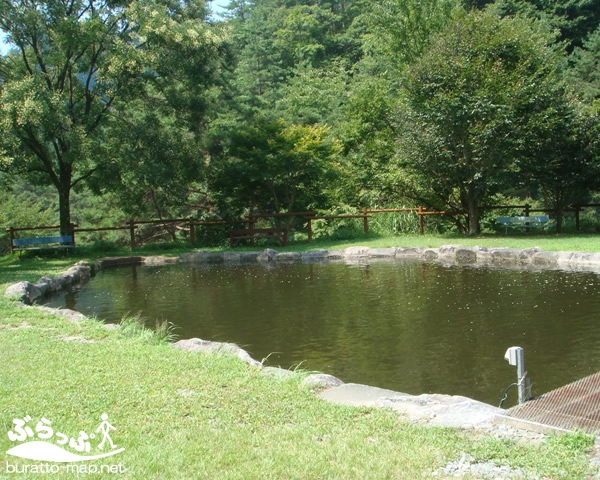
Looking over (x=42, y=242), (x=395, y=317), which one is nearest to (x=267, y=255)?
(x=42, y=242)

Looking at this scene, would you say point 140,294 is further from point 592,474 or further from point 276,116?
point 276,116

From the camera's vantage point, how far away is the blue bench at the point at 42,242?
15766 mm

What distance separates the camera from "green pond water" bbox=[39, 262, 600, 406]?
→ 17.2 feet

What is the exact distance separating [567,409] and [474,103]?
1299 centimetres

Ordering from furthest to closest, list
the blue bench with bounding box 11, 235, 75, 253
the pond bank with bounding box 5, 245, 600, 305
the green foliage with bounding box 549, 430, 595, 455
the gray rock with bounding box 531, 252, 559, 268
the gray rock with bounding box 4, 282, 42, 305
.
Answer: the blue bench with bounding box 11, 235, 75, 253 → the gray rock with bounding box 531, 252, 559, 268 → the pond bank with bounding box 5, 245, 600, 305 → the gray rock with bounding box 4, 282, 42, 305 → the green foliage with bounding box 549, 430, 595, 455

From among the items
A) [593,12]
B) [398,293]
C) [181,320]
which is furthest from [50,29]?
[593,12]

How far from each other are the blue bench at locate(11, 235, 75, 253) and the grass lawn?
1132 cm

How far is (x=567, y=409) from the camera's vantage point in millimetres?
3455

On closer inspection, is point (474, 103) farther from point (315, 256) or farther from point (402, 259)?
point (315, 256)

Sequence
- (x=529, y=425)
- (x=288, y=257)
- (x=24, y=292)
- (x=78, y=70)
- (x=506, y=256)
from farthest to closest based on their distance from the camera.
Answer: (x=78, y=70)
(x=288, y=257)
(x=506, y=256)
(x=24, y=292)
(x=529, y=425)

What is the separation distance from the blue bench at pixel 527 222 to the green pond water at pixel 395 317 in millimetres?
5673

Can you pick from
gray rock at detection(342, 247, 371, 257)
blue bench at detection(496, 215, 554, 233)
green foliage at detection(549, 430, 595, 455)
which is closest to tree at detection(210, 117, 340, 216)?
gray rock at detection(342, 247, 371, 257)

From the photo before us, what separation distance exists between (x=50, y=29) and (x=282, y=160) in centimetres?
756

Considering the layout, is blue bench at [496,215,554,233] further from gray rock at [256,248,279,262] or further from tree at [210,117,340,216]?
gray rock at [256,248,279,262]
